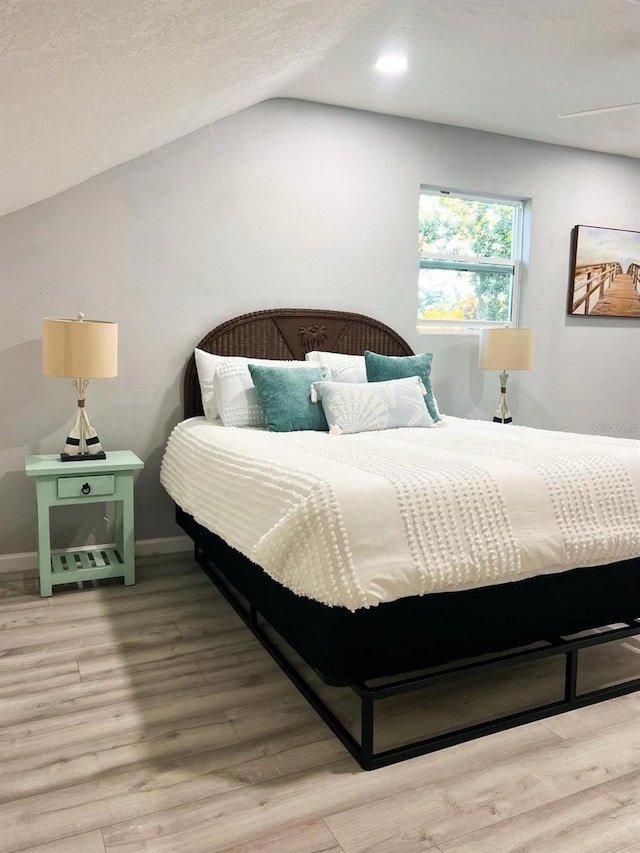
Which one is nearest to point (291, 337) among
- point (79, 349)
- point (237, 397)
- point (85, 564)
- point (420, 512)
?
point (237, 397)

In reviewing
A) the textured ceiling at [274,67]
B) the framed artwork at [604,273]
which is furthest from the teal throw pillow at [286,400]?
the framed artwork at [604,273]

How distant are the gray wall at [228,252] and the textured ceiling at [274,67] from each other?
0.17 metres

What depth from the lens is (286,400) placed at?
324 cm

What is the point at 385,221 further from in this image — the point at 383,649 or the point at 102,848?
the point at 102,848

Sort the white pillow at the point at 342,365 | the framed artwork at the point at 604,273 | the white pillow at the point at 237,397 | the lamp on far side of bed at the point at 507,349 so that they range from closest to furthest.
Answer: the white pillow at the point at 237,397 < the white pillow at the point at 342,365 < the lamp on far side of bed at the point at 507,349 < the framed artwork at the point at 604,273

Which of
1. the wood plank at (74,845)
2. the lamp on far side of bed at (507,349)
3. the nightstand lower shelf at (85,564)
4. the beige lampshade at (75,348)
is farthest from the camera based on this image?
Answer: the lamp on far side of bed at (507,349)

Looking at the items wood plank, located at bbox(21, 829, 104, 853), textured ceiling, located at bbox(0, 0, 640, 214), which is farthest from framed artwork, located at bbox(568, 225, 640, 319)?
wood plank, located at bbox(21, 829, 104, 853)

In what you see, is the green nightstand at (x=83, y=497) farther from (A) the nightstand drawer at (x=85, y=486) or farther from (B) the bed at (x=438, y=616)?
(B) the bed at (x=438, y=616)

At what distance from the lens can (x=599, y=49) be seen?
10.0 ft

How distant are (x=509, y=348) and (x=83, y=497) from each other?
2679 mm

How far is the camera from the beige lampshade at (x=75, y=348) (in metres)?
3.00

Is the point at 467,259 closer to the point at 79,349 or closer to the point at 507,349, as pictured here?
the point at 507,349

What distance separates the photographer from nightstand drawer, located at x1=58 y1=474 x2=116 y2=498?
10.1 ft

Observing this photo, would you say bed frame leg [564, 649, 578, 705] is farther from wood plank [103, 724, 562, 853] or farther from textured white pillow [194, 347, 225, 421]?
textured white pillow [194, 347, 225, 421]
